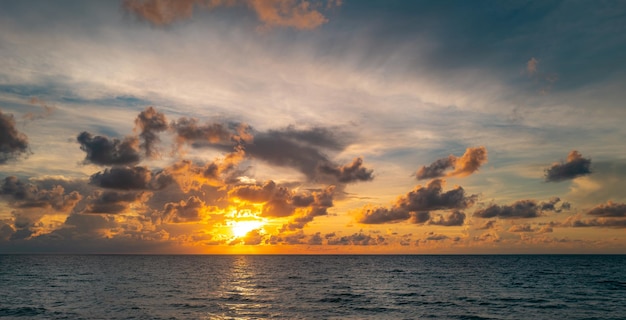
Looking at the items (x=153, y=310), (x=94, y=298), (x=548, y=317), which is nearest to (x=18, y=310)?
(x=94, y=298)

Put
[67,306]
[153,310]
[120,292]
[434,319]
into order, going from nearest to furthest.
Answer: [434,319]
[153,310]
[67,306]
[120,292]

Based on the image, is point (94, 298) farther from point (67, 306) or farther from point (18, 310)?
point (18, 310)

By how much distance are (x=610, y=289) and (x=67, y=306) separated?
4060 inches

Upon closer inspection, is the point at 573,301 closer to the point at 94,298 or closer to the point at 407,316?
the point at 407,316

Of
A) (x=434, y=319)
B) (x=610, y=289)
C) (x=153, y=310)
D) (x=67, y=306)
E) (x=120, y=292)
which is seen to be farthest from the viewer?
(x=610, y=289)

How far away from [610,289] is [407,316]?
2387 inches

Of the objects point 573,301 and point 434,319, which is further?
point 573,301

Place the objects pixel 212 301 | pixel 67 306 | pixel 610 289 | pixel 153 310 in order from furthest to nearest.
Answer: pixel 610 289, pixel 212 301, pixel 67 306, pixel 153 310

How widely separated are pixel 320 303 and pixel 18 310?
139 feet

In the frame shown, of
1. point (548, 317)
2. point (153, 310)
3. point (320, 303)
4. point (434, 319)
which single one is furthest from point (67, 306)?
point (548, 317)

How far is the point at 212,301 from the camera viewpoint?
65.4 metres

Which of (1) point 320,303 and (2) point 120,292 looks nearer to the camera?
(1) point 320,303

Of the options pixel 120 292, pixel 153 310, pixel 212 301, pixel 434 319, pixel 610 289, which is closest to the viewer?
pixel 434 319

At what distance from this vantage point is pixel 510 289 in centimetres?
8706
